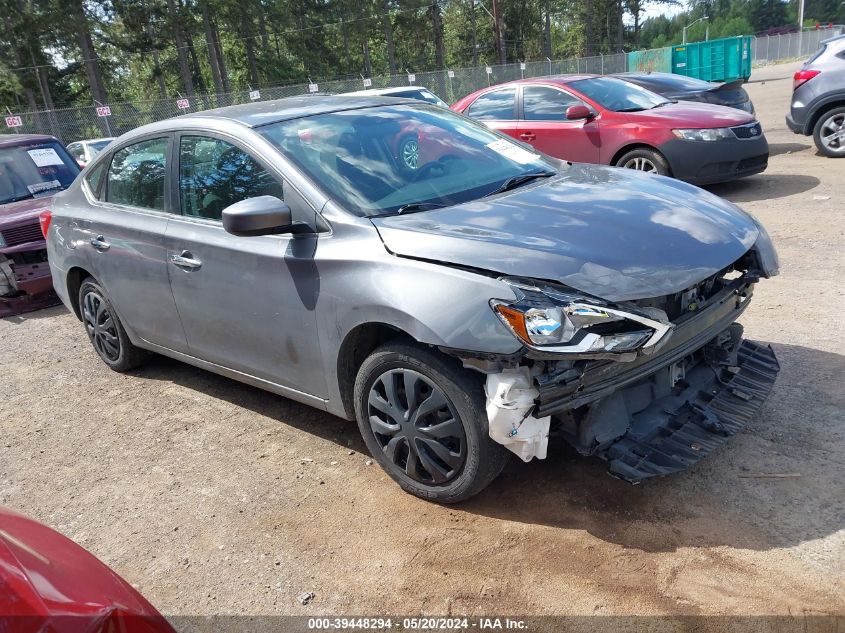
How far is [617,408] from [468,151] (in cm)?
178

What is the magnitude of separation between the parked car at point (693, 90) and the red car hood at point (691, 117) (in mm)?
2263

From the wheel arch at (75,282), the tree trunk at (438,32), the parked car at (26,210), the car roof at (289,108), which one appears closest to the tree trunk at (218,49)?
the tree trunk at (438,32)

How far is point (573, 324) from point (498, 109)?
748 centimetres

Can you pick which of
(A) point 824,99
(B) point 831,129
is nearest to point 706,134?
(A) point 824,99

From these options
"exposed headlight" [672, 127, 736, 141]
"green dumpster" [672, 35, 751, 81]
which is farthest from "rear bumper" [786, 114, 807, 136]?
"green dumpster" [672, 35, 751, 81]

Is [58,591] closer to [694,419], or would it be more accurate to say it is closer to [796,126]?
[694,419]

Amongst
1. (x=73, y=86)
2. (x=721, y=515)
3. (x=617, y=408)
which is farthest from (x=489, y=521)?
(x=73, y=86)

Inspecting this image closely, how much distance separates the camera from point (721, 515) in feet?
9.66

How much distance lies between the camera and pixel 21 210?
7676 mm

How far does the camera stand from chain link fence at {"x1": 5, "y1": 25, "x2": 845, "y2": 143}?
2127 centimetres

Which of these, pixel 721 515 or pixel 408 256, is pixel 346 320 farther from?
pixel 721 515

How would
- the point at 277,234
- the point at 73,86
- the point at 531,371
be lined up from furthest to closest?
the point at 73,86 < the point at 277,234 < the point at 531,371

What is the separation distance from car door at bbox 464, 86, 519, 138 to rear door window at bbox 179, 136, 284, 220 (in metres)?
5.90

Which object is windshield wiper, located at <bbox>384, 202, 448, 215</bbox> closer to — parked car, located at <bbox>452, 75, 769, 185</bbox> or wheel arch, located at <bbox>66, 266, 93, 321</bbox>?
wheel arch, located at <bbox>66, 266, 93, 321</bbox>
